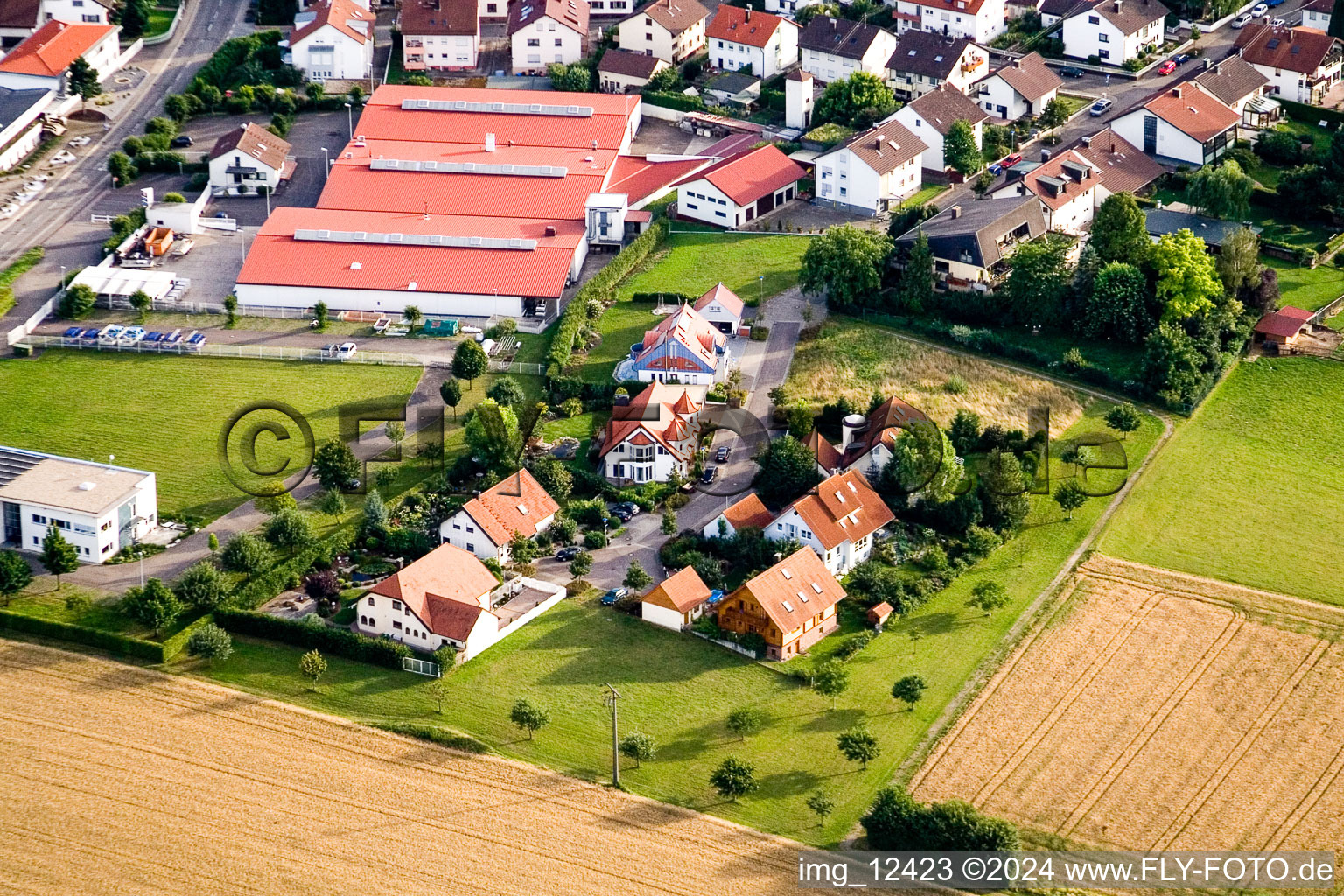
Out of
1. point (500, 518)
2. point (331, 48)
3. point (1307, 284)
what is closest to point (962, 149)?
→ point (1307, 284)

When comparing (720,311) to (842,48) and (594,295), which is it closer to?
(594,295)

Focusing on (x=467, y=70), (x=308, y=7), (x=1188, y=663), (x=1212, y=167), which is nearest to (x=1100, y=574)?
(x=1188, y=663)

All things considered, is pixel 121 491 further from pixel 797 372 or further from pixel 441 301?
pixel 797 372

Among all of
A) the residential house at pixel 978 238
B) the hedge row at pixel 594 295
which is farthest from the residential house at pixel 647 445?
the residential house at pixel 978 238

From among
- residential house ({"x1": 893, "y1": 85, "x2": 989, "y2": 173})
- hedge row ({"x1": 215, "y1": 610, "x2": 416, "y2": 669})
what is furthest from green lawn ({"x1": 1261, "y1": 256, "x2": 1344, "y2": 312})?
hedge row ({"x1": 215, "y1": 610, "x2": 416, "y2": 669})

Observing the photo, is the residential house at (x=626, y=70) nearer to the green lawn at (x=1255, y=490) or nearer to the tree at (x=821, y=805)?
the green lawn at (x=1255, y=490)

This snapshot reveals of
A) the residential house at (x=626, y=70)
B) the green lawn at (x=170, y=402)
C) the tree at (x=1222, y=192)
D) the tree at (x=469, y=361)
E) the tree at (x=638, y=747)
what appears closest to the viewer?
the tree at (x=638, y=747)
